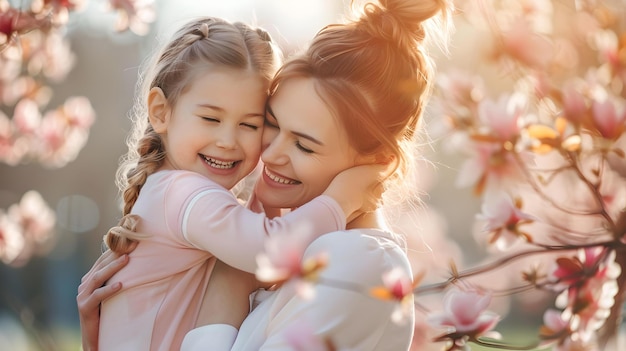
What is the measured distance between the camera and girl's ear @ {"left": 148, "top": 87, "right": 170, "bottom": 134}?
187 cm

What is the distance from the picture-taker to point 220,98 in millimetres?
1778

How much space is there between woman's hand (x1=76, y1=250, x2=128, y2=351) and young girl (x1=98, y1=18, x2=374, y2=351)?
0.02 metres

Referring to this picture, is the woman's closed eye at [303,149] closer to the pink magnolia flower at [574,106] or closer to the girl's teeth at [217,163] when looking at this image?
the girl's teeth at [217,163]

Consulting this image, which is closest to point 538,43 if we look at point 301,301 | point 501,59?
point 501,59

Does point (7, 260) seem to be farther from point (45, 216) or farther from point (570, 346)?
point (570, 346)

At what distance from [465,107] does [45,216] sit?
3.26 meters

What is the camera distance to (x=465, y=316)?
52.1 inches

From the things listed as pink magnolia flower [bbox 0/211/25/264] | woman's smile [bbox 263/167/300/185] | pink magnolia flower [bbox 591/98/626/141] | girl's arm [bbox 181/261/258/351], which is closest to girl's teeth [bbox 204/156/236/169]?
woman's smile [bbox 263/167/300/185]

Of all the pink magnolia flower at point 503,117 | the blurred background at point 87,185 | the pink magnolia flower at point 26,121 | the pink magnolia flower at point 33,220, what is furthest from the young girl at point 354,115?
the blurred background at point 87,185

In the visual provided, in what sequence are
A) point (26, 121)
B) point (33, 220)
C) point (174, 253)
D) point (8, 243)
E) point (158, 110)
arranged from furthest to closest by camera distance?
point (33, 220)
point (26, 121)
point (8, 243)
point (158, 110)
point (174, 253)

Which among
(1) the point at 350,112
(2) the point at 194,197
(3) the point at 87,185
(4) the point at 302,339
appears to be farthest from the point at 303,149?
(3) the point at 87,185

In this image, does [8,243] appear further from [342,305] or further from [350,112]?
[342,305]

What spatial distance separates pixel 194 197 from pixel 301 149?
24 cm

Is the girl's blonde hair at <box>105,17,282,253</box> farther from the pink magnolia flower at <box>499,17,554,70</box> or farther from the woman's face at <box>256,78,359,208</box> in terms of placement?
the pink magnolia flower at <box>499,17,554,70</box>
